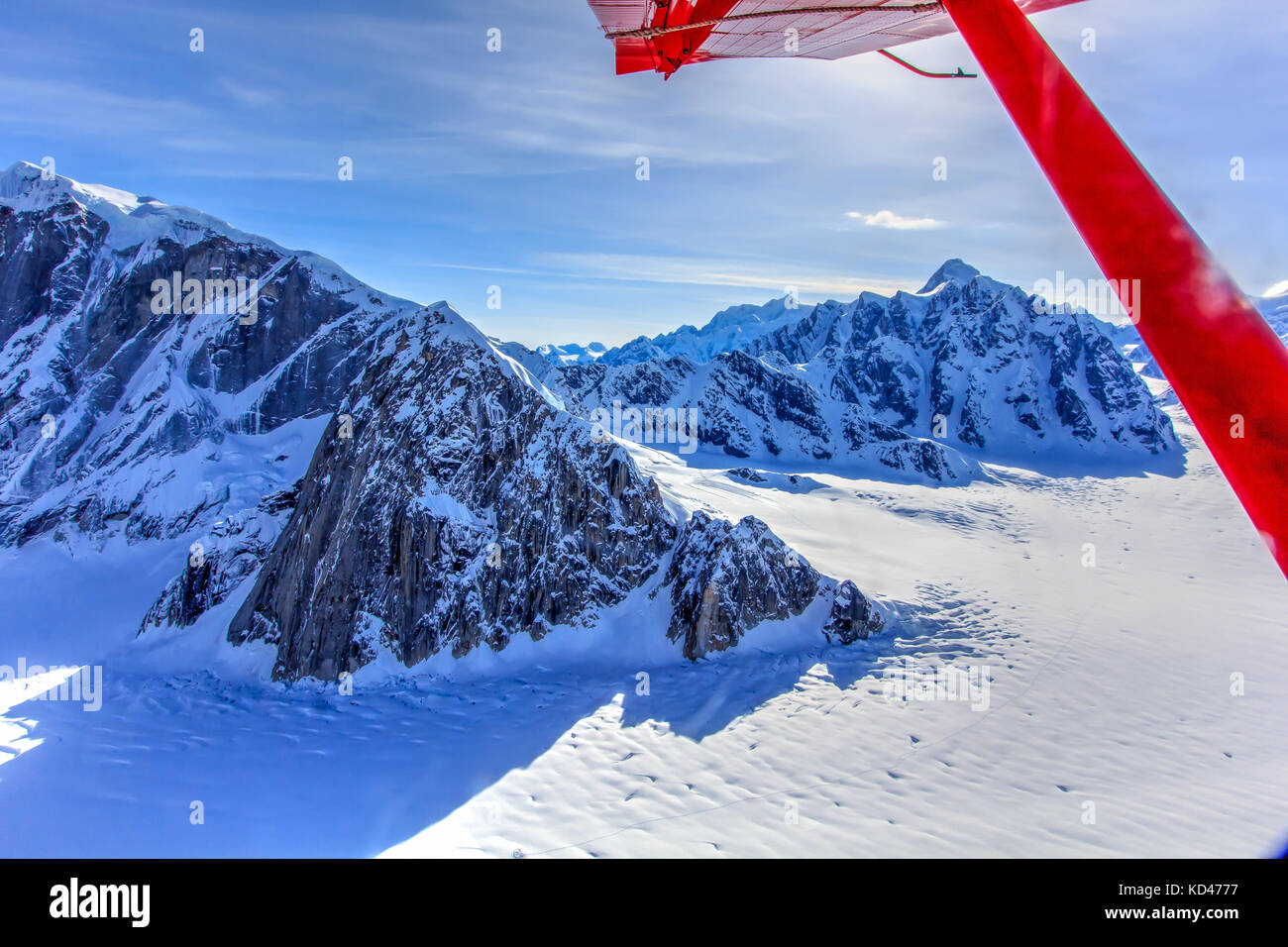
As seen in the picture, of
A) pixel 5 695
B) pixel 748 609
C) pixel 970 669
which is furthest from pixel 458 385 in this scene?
pixel 970 669

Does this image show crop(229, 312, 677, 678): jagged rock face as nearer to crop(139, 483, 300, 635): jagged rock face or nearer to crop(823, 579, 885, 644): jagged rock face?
crop(139, 483, 300, 635): jagged rock face

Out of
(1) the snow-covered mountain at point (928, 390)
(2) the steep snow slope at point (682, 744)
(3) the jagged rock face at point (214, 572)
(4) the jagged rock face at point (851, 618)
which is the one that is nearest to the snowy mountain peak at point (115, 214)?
(3) the jagged rock face at point (214, 572)

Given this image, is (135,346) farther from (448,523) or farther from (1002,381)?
(1002,381)

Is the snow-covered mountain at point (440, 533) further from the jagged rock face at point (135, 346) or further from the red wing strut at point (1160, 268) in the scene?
the red wing strut at point (1160, 268)

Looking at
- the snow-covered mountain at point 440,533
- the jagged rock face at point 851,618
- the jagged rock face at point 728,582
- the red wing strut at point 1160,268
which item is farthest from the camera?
the jagged rock face at point 851,618

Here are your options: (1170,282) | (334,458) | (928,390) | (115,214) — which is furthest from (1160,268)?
(928,390)

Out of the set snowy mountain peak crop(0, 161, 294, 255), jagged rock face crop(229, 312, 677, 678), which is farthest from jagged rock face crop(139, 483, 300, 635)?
snowy mountain peak crop(0, 161, 294, 255)

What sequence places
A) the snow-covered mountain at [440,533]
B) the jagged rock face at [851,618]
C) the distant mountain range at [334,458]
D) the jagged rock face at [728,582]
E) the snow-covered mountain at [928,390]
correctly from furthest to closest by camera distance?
the snow-covered mountain at [928,390] < the jagged rock face at [851,618] < the jagged rock face at [728,582] < the distant mountain range at [334,458] < the snow-covered mountain at [440,533]

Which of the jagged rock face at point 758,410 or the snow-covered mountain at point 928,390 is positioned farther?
the snow-covered mountain at point 928,390
